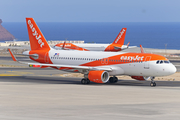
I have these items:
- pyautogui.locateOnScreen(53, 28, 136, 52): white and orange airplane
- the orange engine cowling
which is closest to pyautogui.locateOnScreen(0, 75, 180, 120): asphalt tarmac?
the orange engine cowling

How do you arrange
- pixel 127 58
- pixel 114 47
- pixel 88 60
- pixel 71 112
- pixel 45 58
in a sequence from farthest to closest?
pixel 114 47 → pixel 45 58 → pixel 88 60 → pixel 127 58 → pixel 71 112

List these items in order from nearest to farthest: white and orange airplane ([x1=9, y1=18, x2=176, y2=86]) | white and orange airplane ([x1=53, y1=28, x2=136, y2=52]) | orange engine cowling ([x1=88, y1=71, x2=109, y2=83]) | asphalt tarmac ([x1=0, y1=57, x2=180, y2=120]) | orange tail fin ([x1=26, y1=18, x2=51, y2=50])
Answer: asphalt tarmac ([x1=0, y1=57, x2=180, y2=120])
white and orange airplane ([x1=9, y1=18, x2=176, y2=86])
orange engine cowling ([x1=88, y1=71, x2=109, y2=83])
orange tail fin ([x1=26, y1=18, x2=51, y2=50])
white and orange airplane ([x1=53, y1=28, x2=136, y2=52])

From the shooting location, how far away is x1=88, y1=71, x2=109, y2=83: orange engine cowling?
41816mm

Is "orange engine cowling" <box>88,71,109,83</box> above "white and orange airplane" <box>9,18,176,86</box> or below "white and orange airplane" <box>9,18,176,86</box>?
below

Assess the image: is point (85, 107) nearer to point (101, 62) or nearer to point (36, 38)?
Answer: point (101, 62)

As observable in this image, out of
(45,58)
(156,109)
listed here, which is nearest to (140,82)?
(45,58)

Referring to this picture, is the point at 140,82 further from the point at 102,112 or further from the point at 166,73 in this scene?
the point at 102,112

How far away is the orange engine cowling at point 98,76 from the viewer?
4182cm

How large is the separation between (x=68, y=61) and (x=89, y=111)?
26253 mm

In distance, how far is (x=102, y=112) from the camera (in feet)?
69.6

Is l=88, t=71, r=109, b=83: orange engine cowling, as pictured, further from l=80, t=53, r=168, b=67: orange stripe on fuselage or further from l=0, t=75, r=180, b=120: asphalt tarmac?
l=0, t=75, r=180, b=120: asphalt tarmac

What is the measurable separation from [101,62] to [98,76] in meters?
3.14

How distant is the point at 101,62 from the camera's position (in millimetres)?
44531

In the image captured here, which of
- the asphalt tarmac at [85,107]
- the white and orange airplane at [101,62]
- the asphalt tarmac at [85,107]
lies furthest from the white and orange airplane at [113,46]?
the asphalt tarmac at [85,107]
